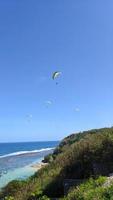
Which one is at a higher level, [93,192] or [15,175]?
[15,175]

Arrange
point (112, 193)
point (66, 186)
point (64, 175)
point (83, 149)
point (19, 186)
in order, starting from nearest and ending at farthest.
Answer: point (112, 193) < point (66, 186) < point (64, 175) < point (83, 149) < point (19, 186)

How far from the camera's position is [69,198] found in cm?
1238

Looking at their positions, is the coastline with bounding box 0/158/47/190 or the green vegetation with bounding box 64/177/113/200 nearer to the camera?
the green vegetation with bounding box 64/177/113/200

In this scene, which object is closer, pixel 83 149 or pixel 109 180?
pixel 109 180

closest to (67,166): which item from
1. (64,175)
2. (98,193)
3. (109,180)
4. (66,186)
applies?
(64,175)

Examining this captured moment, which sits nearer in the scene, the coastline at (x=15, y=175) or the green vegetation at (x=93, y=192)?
the green vegetation at (x=93, y=192)

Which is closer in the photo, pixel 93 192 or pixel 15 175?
pixel 93 192

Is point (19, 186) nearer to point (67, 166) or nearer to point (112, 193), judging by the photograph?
point (67, 166)

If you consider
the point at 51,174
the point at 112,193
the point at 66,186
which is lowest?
the point at 112,193

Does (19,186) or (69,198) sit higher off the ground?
(19,186)

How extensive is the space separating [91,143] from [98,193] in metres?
7.49

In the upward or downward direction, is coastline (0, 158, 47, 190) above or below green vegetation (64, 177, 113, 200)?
above

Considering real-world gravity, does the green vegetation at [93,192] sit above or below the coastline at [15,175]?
below

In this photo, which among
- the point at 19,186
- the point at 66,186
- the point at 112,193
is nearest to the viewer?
the point at 112,193
